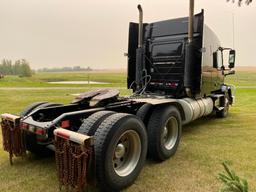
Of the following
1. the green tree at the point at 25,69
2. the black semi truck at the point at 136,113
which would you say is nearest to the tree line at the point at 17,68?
the green tree at the point at 25,69

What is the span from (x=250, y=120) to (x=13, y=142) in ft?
21.5

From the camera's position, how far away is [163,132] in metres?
4.27

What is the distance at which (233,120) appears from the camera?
25.4 ft

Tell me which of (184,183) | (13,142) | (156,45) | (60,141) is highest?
(156,45)

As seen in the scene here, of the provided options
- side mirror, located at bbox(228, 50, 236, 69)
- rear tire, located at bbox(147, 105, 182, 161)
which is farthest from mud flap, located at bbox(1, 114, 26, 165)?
side mirror, located at bbox(228, 50, 236, 69)

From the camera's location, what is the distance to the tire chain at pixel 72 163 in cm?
270

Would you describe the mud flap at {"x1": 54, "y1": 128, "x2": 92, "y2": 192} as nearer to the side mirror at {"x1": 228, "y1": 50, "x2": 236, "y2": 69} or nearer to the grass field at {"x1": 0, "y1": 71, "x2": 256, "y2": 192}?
the grass field at {"x1": 0, "y1": 71, "x2": 256, "y2": 192}

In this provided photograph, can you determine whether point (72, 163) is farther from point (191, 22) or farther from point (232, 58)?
point (232, 58)

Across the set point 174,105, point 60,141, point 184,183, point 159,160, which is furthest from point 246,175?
point 60,141

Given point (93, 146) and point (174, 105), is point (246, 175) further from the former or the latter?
point (93, 146)

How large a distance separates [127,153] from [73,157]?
3.17ft

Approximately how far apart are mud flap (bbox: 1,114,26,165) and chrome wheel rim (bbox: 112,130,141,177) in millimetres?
1484

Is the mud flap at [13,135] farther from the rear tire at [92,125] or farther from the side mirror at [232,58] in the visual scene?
the side mirror at [232,58]

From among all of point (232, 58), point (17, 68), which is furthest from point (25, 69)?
point (232, 58)
